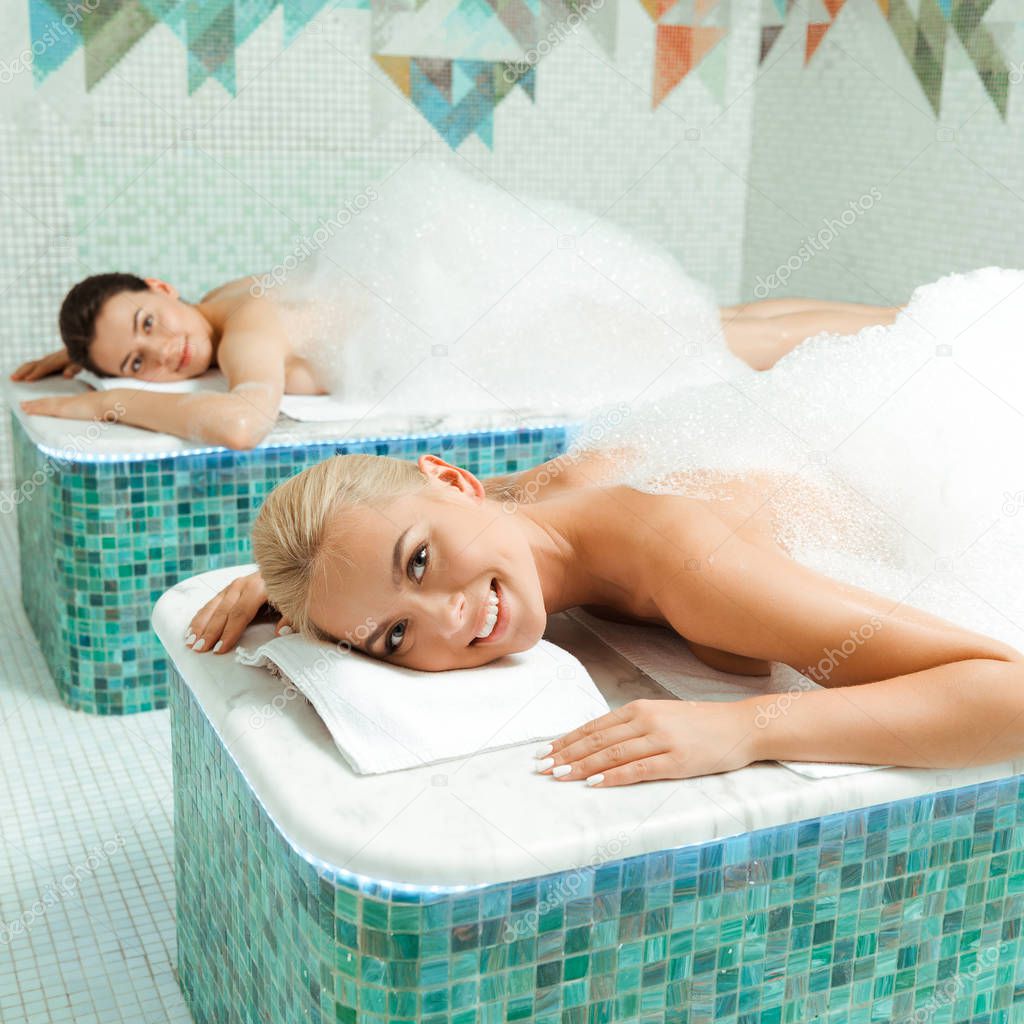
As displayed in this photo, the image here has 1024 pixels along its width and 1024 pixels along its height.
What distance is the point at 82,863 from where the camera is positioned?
2004 mm

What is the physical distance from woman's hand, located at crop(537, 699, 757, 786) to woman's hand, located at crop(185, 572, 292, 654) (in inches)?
16.6

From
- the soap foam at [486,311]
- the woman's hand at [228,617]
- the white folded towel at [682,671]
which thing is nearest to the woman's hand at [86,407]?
the soap foam at [486,311]

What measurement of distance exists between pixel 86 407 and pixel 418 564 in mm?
1544

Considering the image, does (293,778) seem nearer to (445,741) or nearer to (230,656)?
(445,741)

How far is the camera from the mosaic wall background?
12.4 feet

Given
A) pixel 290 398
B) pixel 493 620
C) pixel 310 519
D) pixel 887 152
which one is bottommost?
pixel 290 398

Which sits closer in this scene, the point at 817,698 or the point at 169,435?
the point at 817,698

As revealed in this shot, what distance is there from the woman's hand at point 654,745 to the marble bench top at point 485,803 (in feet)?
0.05

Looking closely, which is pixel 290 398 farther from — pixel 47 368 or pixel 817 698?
pixel 817 698

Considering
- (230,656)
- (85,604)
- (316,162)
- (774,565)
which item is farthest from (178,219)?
(774,565)

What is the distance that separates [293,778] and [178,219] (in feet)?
10.2

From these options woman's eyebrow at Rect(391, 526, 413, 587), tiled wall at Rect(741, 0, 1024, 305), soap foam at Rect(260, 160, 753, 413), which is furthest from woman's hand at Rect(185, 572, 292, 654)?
tiled wall at Rect(741, 0, 1024, 305)

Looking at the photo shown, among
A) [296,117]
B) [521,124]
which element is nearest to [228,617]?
[296,117]

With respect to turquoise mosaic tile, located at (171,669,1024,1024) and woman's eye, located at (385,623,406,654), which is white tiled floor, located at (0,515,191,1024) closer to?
turquoise mosaic tile, located at (171,669,1024,1024)
